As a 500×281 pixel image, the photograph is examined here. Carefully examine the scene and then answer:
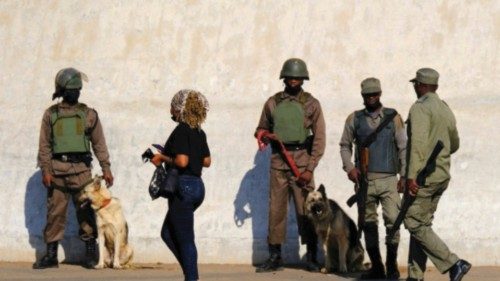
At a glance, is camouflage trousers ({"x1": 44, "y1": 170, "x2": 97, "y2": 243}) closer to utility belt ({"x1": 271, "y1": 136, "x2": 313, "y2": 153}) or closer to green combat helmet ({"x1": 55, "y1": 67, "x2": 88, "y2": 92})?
green combat helmet ({"x1": 55, "y1": 67, "x2": 88, "y2": 92})

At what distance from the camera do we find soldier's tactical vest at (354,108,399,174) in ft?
46.3

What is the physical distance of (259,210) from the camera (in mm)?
15953

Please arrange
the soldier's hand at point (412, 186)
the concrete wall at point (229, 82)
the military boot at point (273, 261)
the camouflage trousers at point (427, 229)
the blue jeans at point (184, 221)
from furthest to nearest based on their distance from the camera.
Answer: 1. the concrete wall at point (229, 82)
2. the military boot at point (273, 261)
3. the camouflage trousers at point (427, 229)
4. the soldier's hand at point (412, 186)
5. the blue jeans at point (184, 221)

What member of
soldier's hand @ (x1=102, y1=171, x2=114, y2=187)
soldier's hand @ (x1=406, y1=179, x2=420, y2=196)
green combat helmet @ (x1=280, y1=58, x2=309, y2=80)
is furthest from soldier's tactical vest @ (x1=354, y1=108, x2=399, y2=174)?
soldier's hand @ (x1=102, y1=171, x2=114, y2=187)

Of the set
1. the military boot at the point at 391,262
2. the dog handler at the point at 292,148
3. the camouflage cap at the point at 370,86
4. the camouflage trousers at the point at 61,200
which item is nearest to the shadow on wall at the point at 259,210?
the dog handler at the point at 292,148

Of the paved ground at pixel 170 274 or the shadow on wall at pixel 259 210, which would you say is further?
the shadow on wall at pixel 259 210

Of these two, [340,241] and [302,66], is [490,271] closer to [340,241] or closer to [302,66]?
[340,241]

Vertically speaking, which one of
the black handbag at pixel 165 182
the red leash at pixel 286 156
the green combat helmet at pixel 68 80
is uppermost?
the green combat helmet at pixel 68 80

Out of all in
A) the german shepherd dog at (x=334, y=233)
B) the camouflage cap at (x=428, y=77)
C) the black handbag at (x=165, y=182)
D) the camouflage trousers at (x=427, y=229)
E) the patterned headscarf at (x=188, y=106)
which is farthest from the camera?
the german shepherd dog at (x=334, y=233)

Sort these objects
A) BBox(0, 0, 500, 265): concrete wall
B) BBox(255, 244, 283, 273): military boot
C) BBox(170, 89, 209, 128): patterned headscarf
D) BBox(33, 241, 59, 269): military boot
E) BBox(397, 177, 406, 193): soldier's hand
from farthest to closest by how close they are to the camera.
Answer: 1. BBox(0, 0, 500, 265): concrete wall
2. BBox(33, 241, 59, 269): military boot
3. BBox(255, 244, 283, 273): military boot
4. BBox(397, 177, 406, 193): soldier's hand
5. BBox(170, 89, 209, 128): patterned headscarf

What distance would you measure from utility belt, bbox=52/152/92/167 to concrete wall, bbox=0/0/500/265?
862 mm

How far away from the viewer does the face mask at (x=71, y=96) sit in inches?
609

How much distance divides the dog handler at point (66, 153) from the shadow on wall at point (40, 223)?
0.41 m

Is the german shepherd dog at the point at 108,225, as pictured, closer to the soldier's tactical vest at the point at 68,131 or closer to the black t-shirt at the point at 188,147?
the soldier's tactical vest at the point at 68,131
